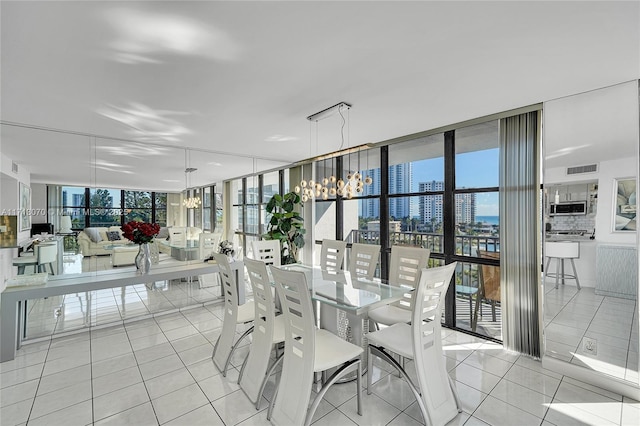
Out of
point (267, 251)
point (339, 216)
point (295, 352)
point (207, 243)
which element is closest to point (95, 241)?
point (207, 243)

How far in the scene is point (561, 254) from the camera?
9.23 ft

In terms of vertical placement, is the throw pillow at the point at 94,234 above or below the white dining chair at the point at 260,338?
above

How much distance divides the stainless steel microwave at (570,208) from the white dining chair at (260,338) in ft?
9.30

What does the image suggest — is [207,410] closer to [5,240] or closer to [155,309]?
[155,309]

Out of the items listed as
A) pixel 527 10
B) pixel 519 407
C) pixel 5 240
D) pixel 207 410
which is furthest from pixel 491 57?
pixel 5 240

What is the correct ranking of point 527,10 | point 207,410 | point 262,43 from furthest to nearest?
point 207,410 < point 262,43 < point 527,10

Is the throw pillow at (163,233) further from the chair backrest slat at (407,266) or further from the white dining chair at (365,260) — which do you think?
the chair backrest slat at (407,266)

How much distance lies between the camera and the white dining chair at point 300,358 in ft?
6.20

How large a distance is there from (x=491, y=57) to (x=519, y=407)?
2623 millimetres

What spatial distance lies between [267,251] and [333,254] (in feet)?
3.31

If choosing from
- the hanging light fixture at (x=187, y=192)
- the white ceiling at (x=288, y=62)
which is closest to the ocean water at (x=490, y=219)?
the white ceiling at (x=288, y=62)

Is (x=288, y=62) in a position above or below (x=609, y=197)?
above

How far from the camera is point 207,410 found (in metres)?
2.16

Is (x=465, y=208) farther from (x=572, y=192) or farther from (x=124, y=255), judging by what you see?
(x=124, y=255)
